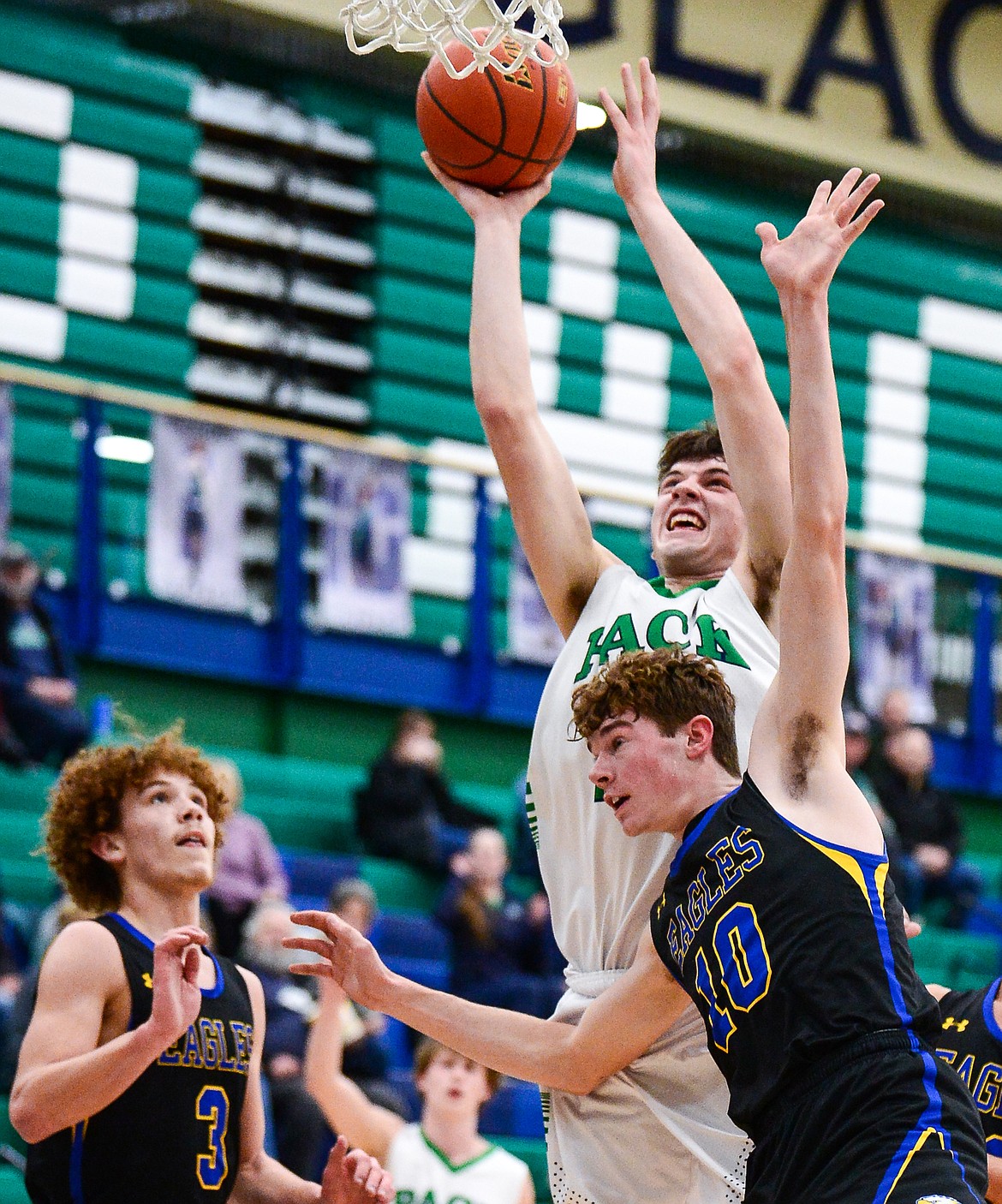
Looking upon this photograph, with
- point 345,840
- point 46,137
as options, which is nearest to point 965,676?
point 345,840

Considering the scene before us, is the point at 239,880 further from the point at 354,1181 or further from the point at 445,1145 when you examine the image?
the point at 354,1181

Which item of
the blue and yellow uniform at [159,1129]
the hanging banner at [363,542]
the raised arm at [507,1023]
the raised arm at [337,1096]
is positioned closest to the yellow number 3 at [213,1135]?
the blue and yellow uniform at [159,1129]

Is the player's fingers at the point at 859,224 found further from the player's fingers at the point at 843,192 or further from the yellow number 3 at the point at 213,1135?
the yellow number 3 at the point at 213,1135

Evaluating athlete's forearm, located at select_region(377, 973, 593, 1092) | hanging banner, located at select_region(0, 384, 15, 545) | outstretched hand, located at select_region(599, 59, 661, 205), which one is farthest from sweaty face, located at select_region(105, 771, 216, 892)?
hanging banner, located at select_region(0, 384, 15, 545)

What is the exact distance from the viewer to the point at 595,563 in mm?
4621

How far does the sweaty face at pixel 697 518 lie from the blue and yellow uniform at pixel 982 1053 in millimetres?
1374

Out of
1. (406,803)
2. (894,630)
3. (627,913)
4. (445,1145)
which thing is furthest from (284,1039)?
(894,630)

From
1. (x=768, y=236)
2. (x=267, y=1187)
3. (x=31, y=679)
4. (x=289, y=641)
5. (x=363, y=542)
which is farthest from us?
(x=289, y=641)

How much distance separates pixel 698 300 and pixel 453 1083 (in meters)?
3.68

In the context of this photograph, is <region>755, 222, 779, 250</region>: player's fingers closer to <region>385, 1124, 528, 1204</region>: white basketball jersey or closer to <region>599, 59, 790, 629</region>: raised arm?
<region>599, 59, 790, 629</region>: raised arm

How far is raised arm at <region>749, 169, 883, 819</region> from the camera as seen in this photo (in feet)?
11.8

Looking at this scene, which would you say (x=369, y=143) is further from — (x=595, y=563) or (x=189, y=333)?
(x=595, y=563)

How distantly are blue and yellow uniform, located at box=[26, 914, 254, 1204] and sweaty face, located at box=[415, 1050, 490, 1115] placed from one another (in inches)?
103

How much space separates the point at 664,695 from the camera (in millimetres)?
3822
